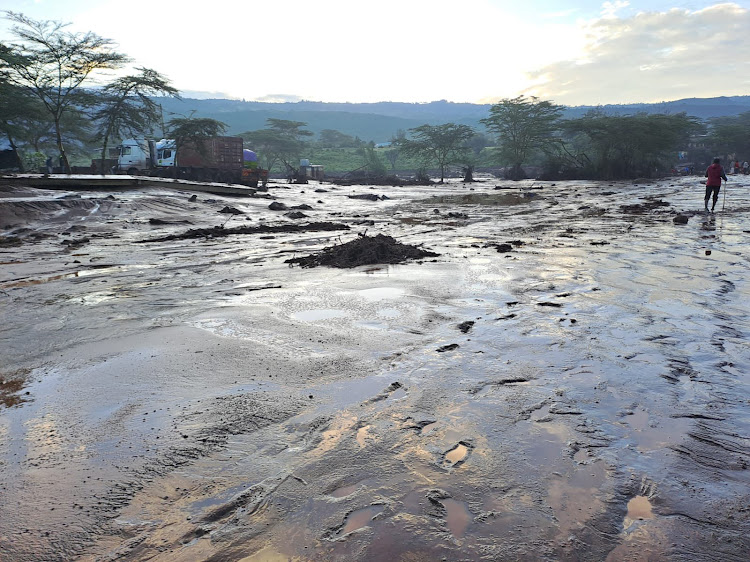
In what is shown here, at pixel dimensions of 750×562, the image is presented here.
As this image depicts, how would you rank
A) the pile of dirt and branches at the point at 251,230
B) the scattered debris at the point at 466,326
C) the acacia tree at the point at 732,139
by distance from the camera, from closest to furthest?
the scattered debris at the point at 466,326 < the pile of dirt and branches at the point at 251,230 < the acacia tree at the point at 732,139

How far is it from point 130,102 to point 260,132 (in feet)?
132

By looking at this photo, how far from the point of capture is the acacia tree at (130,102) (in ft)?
110

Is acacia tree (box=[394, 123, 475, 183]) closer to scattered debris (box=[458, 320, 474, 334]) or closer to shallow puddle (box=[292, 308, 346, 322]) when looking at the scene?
shallow puddle (box=[292, 308, 346, 322])

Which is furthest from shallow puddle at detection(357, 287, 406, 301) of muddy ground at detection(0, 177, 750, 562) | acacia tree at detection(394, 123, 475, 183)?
acacia tree at detection(394, 123, 475, 183)

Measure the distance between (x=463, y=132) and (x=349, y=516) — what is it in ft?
198

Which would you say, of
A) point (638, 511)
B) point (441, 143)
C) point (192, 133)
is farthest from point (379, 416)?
point (441, 143)

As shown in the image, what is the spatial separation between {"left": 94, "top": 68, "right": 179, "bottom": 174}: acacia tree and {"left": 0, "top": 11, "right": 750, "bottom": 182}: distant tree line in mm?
68

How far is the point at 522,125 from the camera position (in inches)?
2291

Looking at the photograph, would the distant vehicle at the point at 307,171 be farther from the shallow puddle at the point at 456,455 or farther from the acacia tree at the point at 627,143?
the shallow puddle at the point at 456,455

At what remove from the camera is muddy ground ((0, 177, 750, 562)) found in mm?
2158

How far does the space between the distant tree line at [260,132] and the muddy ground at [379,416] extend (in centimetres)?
2976

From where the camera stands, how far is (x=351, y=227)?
1416cm

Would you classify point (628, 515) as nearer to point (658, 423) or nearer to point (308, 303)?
point (658, 423)

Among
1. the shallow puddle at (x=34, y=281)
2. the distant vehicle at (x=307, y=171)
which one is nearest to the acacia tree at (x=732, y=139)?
the distant vehicle at (x=307, y=171)
